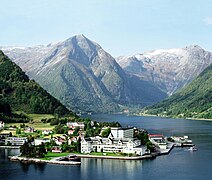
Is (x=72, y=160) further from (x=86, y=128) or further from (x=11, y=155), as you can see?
(x=86, y=128)

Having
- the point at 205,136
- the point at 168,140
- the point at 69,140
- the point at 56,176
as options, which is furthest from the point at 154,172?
the point at 205,136

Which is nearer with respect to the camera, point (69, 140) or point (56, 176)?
point (56, 176)

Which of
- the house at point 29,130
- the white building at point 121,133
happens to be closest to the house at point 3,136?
the house at point 29,130

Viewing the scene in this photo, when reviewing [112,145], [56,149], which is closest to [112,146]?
[112,145]

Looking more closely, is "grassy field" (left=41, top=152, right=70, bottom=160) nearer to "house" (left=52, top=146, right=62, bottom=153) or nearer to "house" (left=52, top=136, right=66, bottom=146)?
"house" (left=52, top=146, right=62, bottom=153)

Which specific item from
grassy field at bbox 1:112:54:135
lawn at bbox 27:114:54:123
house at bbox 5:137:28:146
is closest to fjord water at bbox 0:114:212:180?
house at bbox 5:137:28:146

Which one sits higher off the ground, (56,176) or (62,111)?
(62,111)
